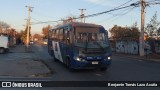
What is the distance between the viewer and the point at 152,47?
49562 millimetres

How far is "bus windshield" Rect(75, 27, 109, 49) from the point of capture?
1978cm

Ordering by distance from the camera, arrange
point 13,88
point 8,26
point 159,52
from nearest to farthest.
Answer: point 13,88
point 159,52
point 8,26

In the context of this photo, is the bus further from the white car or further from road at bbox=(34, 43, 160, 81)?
the white car

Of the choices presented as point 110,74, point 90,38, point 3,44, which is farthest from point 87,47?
point 3,44

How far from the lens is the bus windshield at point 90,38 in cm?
1978

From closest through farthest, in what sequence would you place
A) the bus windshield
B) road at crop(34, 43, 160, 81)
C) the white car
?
road at crop(34, 43, 160, 81) → the bus windshield → the white car

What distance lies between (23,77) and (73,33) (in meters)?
4.46

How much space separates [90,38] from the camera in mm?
20156

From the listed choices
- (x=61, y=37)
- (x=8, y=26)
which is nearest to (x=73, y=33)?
(x=61, y=37)

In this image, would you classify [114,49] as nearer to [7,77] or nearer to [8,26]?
[7,77]

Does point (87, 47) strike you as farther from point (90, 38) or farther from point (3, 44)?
point (3, 44)

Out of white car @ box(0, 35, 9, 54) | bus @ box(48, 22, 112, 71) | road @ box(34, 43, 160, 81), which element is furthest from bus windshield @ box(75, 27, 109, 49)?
white car @ box(0, 35, 9, 54)

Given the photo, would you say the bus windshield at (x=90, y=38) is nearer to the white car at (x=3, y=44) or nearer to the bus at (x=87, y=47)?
the bus at (x=87, y=47)

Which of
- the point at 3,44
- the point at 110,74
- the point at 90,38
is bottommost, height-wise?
the point at 110,74
